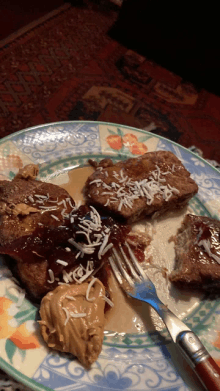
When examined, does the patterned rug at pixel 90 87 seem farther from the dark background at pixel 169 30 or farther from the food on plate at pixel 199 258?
the food on plate at pixel 199 258

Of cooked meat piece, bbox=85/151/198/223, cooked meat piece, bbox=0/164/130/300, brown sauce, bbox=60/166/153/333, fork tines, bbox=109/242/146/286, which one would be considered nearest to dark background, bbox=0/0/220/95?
cooked meat piece, bbox=85/151/198/223

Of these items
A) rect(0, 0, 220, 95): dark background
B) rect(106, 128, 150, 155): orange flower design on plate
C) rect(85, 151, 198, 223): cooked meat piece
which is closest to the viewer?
rect(85, 151, 198, 223): cooked meat piece

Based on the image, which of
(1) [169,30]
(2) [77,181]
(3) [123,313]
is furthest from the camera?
(1) [169,30]

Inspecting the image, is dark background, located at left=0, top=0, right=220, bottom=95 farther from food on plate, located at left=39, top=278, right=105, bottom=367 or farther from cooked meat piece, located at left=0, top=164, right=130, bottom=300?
food on plate, located at left=39, top=278, right=105, bottom=367

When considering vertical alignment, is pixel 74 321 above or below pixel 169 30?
below

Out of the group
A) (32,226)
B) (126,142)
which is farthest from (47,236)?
(126,142)

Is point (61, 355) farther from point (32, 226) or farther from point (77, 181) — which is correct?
point (77, 181)
